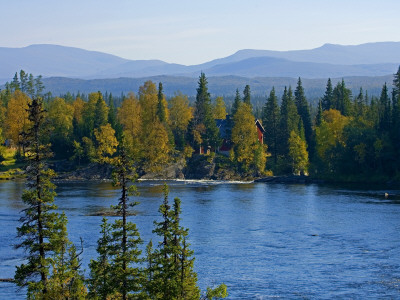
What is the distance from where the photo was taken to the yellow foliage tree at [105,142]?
421ft

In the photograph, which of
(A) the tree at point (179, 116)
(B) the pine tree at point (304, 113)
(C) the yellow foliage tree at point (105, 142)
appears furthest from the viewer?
(B) the pine tree at point (304, 113)

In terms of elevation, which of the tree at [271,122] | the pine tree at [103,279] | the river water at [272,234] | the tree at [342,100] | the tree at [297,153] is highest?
the tree at [342,100]

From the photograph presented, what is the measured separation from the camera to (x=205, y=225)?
72.4 m

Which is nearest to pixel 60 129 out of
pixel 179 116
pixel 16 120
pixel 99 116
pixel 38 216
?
pixel 16 120

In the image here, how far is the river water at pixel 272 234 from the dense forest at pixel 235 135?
12870 mm

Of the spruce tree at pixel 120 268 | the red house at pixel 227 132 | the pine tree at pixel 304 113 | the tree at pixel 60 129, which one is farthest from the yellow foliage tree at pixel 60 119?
the spruce tree at pixel 120 268

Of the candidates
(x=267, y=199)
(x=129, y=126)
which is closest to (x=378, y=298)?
(x=267, y=199)

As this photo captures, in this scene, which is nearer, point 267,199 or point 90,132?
point 267,199

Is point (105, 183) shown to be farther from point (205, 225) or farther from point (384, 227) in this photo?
point (384, 227)

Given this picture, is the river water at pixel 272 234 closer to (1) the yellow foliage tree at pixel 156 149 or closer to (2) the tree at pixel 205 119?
(1) the yellow foliage tree at pixel 156 149

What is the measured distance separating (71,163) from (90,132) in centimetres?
787

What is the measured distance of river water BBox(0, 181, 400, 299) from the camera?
→ 48.8 m

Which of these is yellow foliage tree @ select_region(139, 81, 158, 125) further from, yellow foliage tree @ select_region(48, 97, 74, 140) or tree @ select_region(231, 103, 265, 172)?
yellow foliage tree @ select_region(48, 97, 74, 140)

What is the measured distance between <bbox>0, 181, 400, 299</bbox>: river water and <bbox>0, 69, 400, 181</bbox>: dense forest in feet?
42.2
